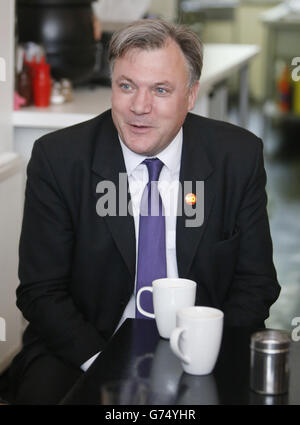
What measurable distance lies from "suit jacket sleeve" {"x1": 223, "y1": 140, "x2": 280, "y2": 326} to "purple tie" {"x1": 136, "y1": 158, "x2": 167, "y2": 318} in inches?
6.6

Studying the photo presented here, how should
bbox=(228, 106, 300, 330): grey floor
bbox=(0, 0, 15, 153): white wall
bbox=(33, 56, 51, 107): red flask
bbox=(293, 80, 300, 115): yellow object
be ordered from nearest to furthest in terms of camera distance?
1. bbox=(0, 0, 15, 153): white wall
2. bbox=(33, 56, 51, 107): red flask
3. bbox=(228, 106, 300, 330): grey floor
4. bbox=(293, 80, 300, 115): yellow object

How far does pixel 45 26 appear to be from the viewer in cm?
313

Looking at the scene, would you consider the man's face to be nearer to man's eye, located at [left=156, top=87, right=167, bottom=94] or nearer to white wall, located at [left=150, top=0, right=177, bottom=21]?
man's eye, located at [left=156, top=87, right=167, bottom=94]

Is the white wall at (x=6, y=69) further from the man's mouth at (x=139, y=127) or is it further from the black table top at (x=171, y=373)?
the black table top at (x=171, y=373)

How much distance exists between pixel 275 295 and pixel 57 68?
167 cm

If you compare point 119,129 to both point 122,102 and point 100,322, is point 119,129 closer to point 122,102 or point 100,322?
point 122,102

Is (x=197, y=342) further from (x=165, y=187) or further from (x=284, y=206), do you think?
(x=284, y=206)

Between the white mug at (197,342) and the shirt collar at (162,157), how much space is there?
1.89ft

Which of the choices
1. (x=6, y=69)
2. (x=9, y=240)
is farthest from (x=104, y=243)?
(x=6, y=69)

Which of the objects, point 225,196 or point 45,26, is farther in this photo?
point 45,26

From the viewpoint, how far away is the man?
5.57 ft

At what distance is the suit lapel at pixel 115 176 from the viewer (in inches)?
69.3

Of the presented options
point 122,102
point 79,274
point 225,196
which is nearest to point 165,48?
point 122,102

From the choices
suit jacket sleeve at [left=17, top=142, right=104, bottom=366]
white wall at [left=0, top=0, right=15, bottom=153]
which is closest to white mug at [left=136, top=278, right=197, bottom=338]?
suit jacket sleeve at [left=17, top=142, right=104, bottom=366]
